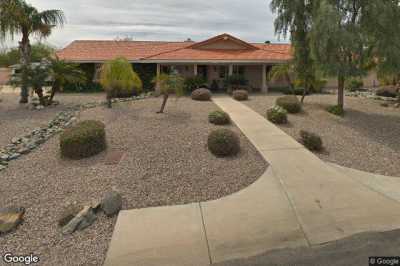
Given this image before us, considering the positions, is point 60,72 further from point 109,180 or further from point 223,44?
point 223,44

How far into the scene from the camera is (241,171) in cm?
664

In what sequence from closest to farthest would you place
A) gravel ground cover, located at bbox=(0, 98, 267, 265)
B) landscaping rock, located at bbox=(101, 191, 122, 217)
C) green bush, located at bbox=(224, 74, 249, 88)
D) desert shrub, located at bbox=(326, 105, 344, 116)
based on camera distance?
gravel ground cover, located at bbox=(0, 98, 267, 265), landscaping rock, located at bbox=(101, 191, 122, 217), desert shrub, located at bbox=(326, 105, 344, 116), green bush, located at bbox=(224, 74, 249, 88)

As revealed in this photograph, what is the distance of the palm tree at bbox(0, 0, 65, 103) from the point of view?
45.2 ft

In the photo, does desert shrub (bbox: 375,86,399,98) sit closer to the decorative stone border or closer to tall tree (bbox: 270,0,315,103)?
tall tree (bbox: 270,0,315,103)

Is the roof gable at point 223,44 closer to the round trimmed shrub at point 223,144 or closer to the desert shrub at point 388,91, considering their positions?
the desert shrub at point 388,91

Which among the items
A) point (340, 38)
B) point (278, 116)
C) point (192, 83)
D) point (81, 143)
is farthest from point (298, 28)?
point (81, 143)

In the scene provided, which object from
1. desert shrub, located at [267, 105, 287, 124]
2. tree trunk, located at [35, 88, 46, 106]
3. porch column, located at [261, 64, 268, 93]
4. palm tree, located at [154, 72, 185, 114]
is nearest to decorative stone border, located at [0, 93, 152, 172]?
tree trunk, located at [35, 88, 46, 106]

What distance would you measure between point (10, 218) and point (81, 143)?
2.77 metres

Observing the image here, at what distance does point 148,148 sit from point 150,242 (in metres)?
3.99

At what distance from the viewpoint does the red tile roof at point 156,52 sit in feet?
68.1

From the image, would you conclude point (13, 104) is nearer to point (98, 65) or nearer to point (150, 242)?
point (98, 65)


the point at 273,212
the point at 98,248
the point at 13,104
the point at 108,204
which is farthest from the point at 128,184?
the point at 13,104

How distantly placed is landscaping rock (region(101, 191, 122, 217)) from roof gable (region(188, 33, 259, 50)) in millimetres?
20160

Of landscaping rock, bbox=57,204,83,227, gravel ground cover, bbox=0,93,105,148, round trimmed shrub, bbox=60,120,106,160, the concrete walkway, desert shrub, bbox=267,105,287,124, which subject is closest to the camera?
the concrete walkway
